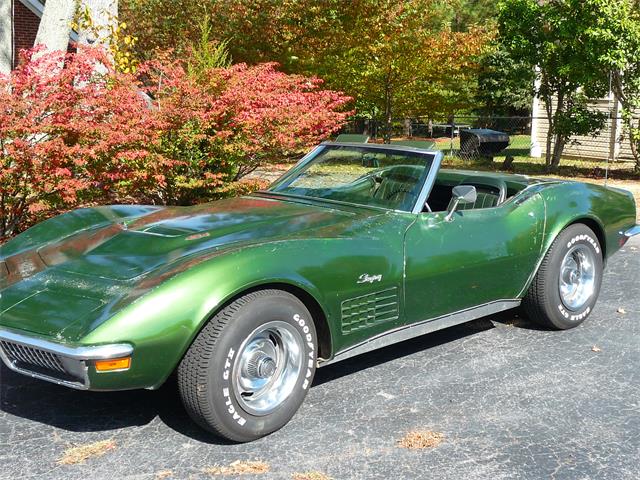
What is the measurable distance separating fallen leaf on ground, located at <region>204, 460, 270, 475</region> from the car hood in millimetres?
843

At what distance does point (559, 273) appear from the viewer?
5352 millimetres

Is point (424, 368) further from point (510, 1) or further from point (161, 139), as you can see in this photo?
point (510, 1)

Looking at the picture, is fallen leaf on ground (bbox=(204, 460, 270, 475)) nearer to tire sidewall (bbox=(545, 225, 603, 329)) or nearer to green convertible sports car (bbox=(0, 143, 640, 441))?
green convertible sports car (bbox=(0, 143, 640, 441))

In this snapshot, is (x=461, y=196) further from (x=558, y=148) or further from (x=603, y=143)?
(x=603, y=143)

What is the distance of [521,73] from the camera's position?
19625 mm

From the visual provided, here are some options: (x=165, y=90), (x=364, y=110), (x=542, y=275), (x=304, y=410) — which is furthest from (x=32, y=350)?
(x=364, y=110)

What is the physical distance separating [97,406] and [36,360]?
0.78m

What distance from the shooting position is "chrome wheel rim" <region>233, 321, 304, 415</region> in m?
3.57

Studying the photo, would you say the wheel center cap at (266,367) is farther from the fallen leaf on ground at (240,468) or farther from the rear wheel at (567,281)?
the rear wheel at (567,281)

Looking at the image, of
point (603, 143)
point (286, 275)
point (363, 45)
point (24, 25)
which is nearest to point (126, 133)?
point (286, 275)

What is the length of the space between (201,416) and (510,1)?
50.9ft

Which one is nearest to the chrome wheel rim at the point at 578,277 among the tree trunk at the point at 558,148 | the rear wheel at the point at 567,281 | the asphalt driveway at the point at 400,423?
the rear wheel at the point at 567,281

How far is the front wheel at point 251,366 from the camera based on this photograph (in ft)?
11.2

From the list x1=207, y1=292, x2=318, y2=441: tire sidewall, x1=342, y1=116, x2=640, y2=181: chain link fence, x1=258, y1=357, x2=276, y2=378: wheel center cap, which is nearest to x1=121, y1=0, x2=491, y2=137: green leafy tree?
x1=342, y1=116, x2=640, y2=181: chain link fence
